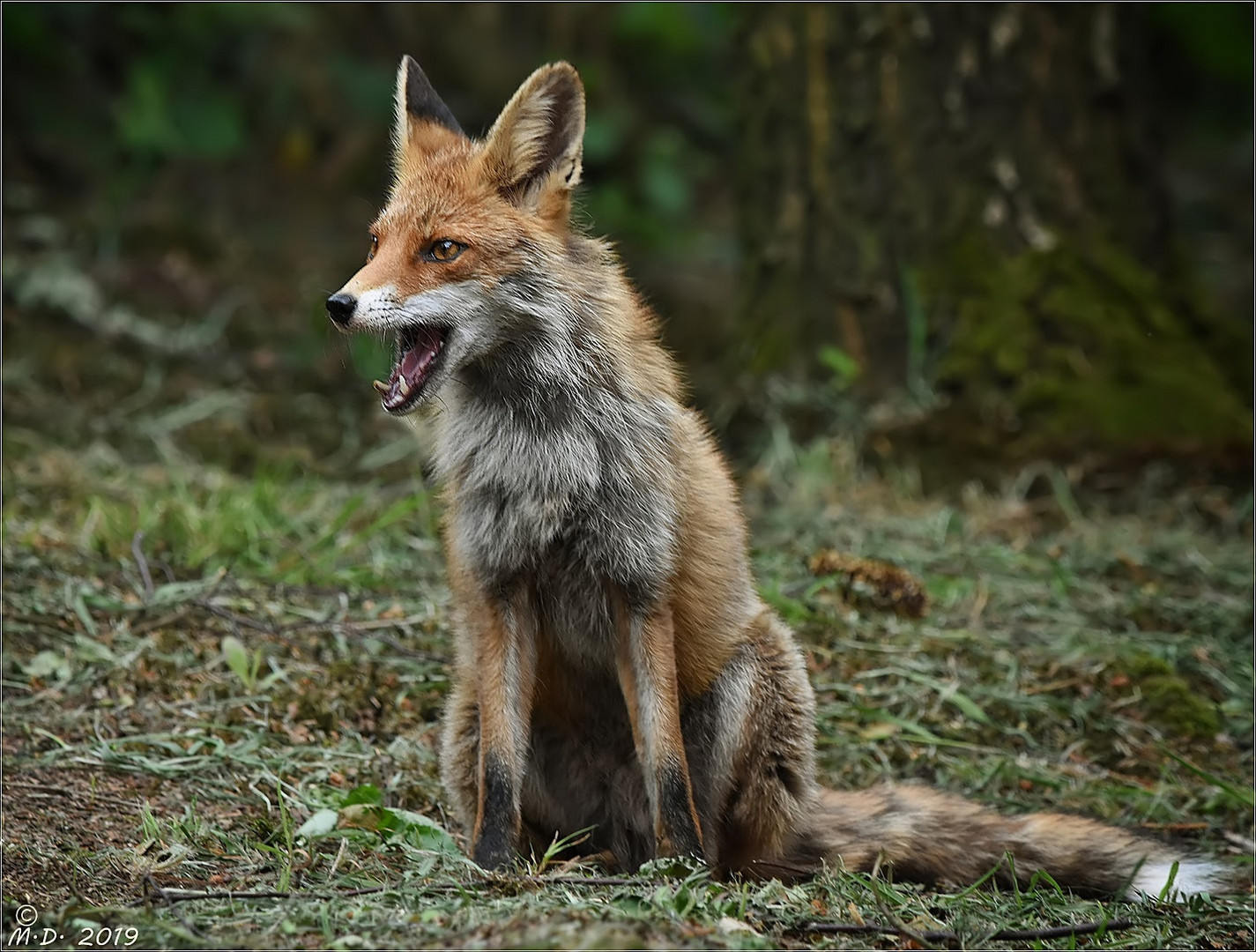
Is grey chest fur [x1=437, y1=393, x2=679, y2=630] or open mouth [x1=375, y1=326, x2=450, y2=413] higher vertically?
open mouth [x1=375, y1=326, x2=450, y2=413]

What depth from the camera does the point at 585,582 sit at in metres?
4.12

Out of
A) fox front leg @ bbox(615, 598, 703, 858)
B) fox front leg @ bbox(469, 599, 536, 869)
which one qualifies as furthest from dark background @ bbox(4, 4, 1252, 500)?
fox front leg @ bbox(615, 598, 703, 858)

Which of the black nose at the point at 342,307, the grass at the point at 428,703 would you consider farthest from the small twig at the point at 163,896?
the black nose at the point at 342,307

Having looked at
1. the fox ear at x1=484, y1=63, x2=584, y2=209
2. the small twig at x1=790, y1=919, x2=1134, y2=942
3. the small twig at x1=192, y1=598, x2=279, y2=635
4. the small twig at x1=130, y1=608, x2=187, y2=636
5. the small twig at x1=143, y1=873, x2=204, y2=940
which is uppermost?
the fox ear at x1=484, y1=63, x2=584, y2=209

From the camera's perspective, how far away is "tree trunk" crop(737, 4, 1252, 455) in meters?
8.05

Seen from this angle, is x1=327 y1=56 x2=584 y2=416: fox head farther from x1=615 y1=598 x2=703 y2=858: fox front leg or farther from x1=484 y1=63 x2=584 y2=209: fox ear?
x1=615 y1=598 x2=703 y2=858: fox front leg

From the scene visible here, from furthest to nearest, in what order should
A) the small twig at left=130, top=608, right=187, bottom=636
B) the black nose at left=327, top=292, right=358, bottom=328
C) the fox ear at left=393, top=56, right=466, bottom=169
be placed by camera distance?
1. the small twig at left=130, top=608, right=187, bottom=636
2. the fox ear at left=393, top=56, right=466, bottom=169
3. the black nose at left=327, top=292, right=358, bottom=328

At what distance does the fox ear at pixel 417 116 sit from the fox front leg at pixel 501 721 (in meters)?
1.68

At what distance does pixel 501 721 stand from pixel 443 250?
1.48m

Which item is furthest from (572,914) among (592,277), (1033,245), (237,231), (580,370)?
(237,231)

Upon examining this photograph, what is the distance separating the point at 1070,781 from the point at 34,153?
10.5 metres

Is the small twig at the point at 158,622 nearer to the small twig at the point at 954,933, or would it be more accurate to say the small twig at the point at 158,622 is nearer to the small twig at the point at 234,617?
the small twig at the point at 234,617

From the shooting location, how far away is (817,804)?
4492mm

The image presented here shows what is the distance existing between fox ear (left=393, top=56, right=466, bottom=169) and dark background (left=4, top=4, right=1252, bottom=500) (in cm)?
321
